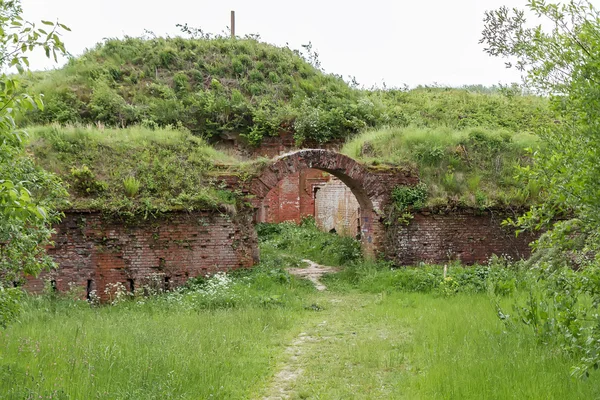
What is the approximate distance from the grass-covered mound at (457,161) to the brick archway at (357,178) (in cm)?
38

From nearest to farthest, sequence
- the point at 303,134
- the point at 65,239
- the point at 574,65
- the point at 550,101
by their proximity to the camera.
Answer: the point at 574,65, the point at 550,101, the point at 65,239, the point at 303,134

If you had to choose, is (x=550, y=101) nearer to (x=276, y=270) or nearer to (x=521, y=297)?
(x=521, y=297)

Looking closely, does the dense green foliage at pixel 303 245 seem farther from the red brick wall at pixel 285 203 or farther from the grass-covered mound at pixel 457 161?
the grass-covered mound at pixel 457 161

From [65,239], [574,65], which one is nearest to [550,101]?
[574,65]

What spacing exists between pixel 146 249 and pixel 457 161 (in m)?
8.39

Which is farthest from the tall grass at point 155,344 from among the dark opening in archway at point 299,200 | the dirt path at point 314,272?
the dark opening in archway at point 299,200

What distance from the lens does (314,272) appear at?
13.6 metres

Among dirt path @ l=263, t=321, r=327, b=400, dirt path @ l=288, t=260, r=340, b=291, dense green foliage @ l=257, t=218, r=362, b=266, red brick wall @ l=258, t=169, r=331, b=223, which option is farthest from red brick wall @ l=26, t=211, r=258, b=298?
red brick wall @ l=258, t=169, r=331, b=223

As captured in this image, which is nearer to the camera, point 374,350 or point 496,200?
point 374,350

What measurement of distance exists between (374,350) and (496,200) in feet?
24.1

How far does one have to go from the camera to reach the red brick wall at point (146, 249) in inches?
411

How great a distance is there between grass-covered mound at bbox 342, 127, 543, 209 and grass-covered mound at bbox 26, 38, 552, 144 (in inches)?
210

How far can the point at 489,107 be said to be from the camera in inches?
844

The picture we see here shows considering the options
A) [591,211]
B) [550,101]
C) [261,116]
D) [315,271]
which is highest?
[261,116]
